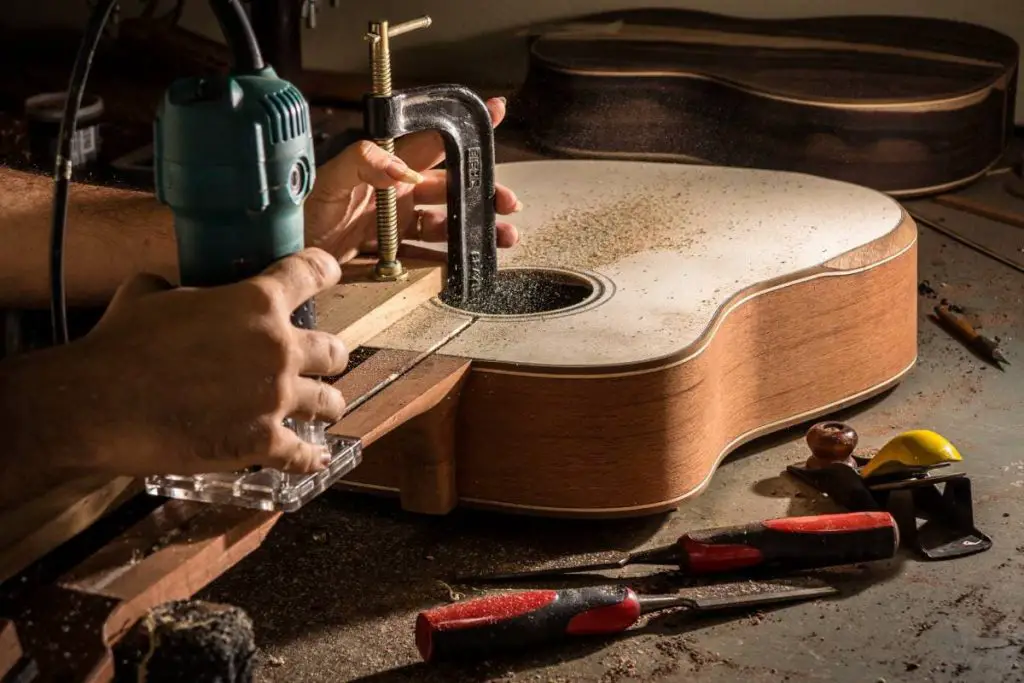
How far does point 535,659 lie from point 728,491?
510 mm

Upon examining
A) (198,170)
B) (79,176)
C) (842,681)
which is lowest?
(842,681)

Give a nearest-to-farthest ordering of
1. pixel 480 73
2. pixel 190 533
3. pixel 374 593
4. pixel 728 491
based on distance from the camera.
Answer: pixel 190 533 < pixel 374 593 < pixel 728 491 < pixel 480 73

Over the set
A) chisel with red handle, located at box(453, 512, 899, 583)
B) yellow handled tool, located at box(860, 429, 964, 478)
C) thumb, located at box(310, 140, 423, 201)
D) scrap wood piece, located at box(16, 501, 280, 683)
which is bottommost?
chisel with red handle, located at box(453, 512, 899, 583)

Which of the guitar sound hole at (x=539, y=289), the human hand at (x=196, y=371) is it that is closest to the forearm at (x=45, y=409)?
the human hand at (x=196, y=371)

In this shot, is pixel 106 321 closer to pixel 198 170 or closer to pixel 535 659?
pixel 198 170

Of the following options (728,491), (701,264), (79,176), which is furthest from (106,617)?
(79,176)

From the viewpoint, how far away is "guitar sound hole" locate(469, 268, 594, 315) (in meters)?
2.02

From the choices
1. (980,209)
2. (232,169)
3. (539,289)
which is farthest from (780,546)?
(980,209)

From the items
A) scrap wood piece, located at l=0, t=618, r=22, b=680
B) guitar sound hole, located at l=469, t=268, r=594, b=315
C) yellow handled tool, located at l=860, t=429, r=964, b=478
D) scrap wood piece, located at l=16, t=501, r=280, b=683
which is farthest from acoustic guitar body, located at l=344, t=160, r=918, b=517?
scrap wood piece, located at l=0, t=618, r=22, b=680

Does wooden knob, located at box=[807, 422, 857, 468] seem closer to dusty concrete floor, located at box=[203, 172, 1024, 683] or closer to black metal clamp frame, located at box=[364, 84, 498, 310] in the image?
dusty concrete floor, located at box=[203, 172, 1024, 683]

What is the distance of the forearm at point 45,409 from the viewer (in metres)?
1.12

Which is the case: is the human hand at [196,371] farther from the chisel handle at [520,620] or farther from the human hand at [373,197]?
the human hand at [373,197]

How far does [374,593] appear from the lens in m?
1.66

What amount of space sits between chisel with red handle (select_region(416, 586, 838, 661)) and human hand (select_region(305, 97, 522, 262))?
0.55m
